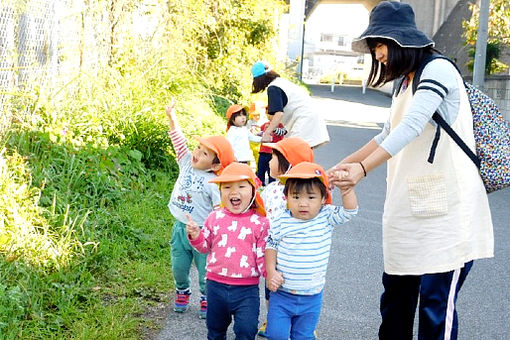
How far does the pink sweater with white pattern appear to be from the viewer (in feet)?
11.4

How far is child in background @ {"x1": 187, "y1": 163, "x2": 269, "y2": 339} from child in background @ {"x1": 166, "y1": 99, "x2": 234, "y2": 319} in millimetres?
599

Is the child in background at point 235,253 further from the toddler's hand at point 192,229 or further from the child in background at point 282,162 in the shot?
the child in background at point 282,162

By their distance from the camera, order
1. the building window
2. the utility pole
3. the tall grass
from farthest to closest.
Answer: the building window, the utility pole, the tall grass

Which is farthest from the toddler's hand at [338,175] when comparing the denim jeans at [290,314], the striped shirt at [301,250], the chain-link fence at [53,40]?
the chain-link fence at [53,40]

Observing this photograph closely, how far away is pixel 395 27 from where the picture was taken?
319cm

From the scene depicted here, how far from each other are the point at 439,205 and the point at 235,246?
104cm

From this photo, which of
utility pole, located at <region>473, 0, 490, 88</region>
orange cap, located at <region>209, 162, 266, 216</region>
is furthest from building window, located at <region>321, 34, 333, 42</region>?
orange cap, located at <region>209, 162, 266, 216</region>

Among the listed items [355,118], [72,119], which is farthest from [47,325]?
[355,118]

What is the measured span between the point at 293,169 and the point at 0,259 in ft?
6.49

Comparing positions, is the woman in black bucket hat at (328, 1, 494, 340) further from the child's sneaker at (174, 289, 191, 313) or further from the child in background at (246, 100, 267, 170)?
the child in background at (246, 100, 267, 170)

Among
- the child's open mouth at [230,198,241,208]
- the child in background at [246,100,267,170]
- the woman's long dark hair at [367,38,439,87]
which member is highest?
the woman's long dark hair at [367,38,439,87]

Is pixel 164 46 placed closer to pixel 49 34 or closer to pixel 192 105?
pixel 192 105

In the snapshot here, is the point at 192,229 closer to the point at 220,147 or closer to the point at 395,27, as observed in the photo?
the point at 220,147

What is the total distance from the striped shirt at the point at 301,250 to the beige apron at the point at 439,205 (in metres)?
0.29
